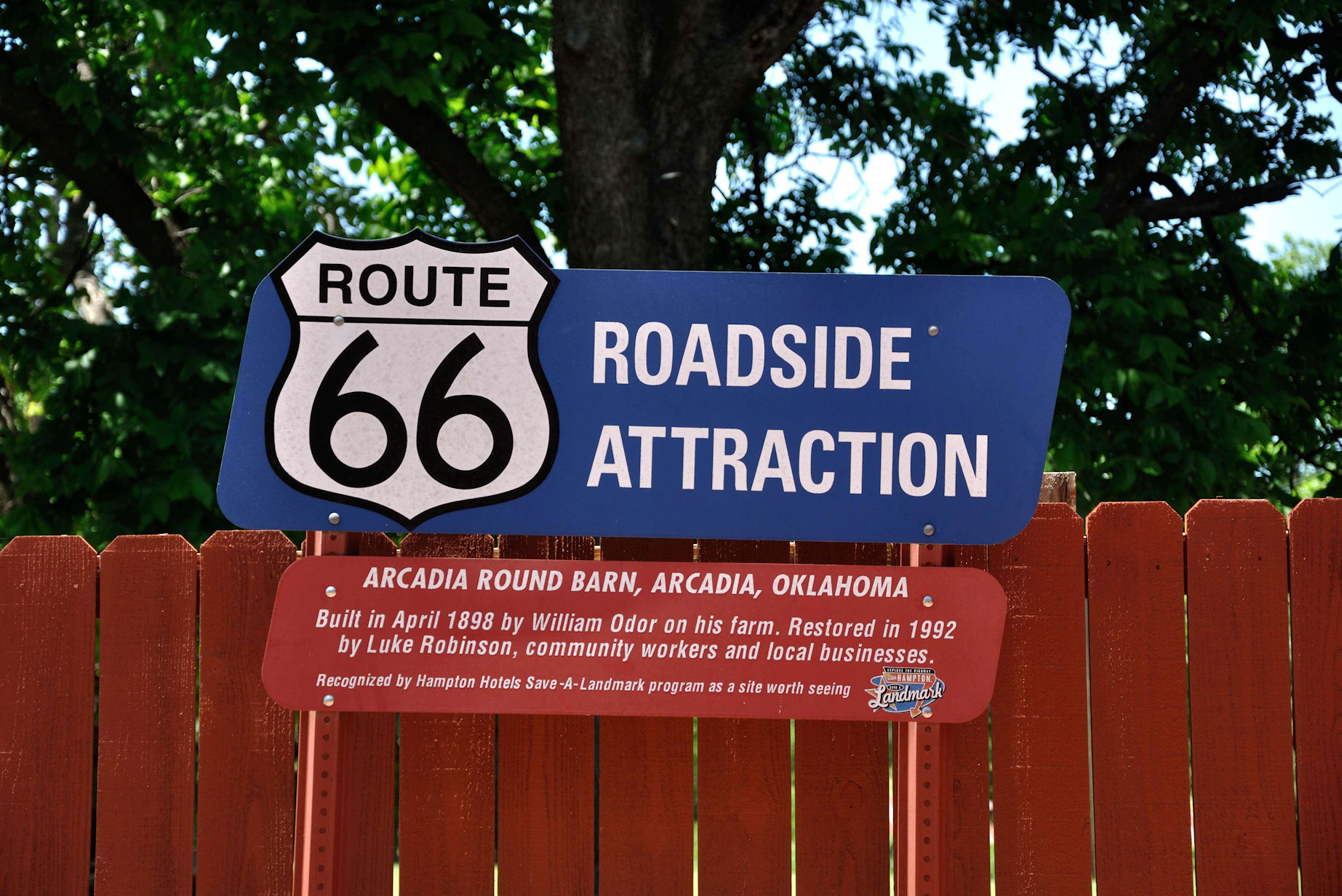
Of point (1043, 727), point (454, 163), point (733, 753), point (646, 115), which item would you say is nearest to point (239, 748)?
point (733, 753)

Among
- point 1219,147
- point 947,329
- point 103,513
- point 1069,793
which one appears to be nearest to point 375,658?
point 947,329

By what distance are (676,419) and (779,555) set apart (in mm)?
519

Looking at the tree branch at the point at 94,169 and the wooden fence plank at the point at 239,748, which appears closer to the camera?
the wooden fence plank at the point at 239,748

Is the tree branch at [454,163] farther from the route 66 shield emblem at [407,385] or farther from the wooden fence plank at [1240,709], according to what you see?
the wooden fence plank at [1240,709]

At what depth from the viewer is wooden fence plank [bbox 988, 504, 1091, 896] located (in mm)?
2941

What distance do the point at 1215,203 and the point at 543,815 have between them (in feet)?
18.7

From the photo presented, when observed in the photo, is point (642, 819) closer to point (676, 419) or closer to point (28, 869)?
point (676, 419)

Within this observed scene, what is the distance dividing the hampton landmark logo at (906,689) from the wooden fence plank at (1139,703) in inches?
23.2

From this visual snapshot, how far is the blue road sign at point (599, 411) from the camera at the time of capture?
2.73 metres

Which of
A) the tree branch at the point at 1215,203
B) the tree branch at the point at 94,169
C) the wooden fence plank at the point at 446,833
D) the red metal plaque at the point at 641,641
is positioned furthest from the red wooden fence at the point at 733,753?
the tree branch at the point at 1215,203

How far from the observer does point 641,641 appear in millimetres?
2713

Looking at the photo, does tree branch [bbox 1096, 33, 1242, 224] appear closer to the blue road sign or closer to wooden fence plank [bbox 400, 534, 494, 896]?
the blue road sign

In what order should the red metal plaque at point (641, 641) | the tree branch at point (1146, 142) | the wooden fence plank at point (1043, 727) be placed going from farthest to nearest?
the tree branch at point (1146, 142) < the wooden fence plank at point (1043, 727) < the red metal plaque at point (641, 641)

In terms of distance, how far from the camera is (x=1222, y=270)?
638cm
